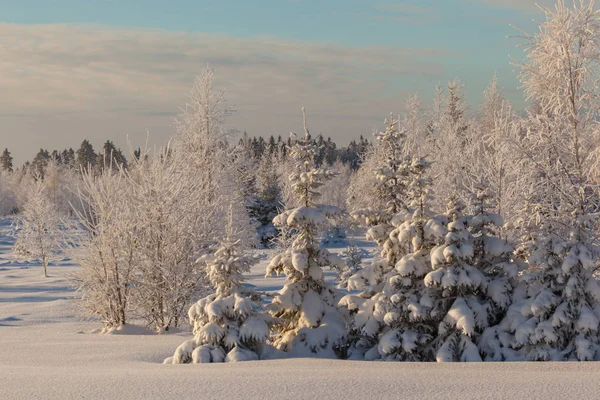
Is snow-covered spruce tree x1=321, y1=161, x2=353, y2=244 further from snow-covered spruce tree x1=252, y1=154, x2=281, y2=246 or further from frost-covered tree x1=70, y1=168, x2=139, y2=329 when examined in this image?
frost-covered tree x1=70, y1=168, x2=139, y2=329

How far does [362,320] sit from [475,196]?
2709 millimetres

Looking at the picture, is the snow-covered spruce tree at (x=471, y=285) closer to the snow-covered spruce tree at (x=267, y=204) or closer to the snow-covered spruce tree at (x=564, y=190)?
the snow-covered spruce tree at (x=564, y=190)

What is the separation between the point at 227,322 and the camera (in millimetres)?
9492

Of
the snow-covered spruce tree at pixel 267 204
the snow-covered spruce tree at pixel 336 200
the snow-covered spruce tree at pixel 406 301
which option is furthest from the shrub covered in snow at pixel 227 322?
the snow-covered spruce tree at pixel 267 204

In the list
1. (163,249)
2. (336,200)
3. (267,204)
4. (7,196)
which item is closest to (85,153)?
(7,196)

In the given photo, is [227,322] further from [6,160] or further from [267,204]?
[6,160]

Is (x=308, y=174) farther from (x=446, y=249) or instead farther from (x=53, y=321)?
(x=53, y=321)

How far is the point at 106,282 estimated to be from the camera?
13.9 m

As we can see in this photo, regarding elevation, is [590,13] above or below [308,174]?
above

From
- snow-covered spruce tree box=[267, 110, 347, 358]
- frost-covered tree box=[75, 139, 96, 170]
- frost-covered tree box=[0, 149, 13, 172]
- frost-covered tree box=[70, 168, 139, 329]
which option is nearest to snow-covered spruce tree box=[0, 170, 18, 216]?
frost-covered tree box=[75, 139, 96, 170]

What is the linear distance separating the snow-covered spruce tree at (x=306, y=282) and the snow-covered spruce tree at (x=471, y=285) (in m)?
1.73

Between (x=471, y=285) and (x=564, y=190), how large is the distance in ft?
9.92

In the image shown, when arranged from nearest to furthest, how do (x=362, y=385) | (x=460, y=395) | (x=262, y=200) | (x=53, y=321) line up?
(x=460, y=395), (x=362, y=385), (x=53, y=321), (x=262, y=200)

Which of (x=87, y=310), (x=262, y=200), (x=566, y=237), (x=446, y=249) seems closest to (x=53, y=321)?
(x=87, y=310)
